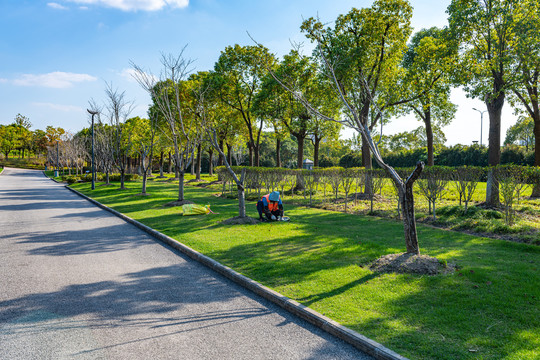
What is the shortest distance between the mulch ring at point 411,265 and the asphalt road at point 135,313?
2.38 meters

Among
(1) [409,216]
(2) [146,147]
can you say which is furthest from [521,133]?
(1) [409,216]

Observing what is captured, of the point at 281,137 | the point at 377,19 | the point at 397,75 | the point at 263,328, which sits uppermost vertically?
the point at 377,19

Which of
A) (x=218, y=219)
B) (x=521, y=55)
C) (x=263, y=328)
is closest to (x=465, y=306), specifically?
(x=263, y=328)

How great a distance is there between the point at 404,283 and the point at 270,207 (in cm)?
654

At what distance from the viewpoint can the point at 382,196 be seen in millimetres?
18062

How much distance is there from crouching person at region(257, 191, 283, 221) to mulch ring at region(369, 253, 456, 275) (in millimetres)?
5347

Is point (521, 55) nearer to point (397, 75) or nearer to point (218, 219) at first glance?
point (397, 75)

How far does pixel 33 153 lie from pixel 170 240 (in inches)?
4277

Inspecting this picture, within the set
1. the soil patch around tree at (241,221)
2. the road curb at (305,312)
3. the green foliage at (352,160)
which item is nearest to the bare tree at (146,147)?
the soil patch around tree at (241,221)

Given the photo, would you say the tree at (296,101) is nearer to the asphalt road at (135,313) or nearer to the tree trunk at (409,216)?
the tree trunk at (409,216)

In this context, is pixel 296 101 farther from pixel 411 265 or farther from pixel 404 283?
pixel 404 283

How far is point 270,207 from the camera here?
37.9 feet

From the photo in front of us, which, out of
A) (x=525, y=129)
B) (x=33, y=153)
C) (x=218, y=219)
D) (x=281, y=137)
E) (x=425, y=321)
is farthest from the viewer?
(x=33, y=153)

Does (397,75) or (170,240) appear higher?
(397,75)
